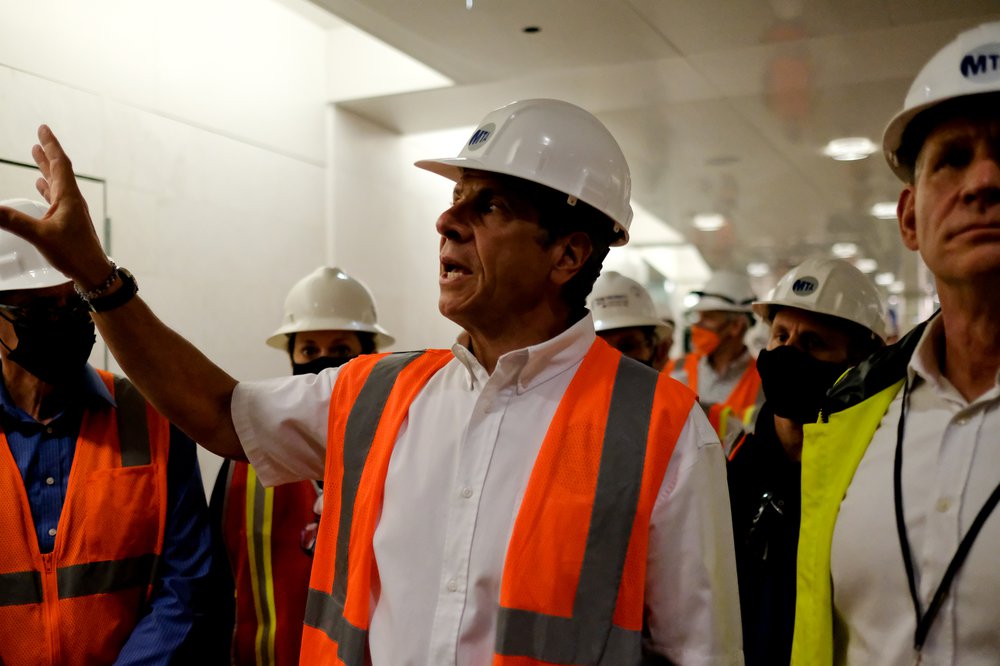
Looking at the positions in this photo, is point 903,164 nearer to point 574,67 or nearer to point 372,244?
point 574,67

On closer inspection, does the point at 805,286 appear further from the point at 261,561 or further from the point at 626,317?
the point at 261,561

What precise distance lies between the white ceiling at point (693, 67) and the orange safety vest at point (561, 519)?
2864mm

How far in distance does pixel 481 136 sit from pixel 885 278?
1683 centimetres

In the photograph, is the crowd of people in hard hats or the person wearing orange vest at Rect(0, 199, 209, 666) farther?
the person wearing orange vest at Rect(0, 199, 209, 666)

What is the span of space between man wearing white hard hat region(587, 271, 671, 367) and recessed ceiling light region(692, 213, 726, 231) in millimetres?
6549

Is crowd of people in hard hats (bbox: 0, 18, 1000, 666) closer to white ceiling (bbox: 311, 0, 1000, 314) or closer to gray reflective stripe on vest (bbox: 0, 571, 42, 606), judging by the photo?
gray reflective stripe on vest (bbox: 0, 571, 42, 606)

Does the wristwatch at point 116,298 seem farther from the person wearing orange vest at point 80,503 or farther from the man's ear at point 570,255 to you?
the man's ear at point 570,255

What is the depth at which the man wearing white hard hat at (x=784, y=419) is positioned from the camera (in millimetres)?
2426

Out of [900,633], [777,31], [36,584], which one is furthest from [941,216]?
[777,31]

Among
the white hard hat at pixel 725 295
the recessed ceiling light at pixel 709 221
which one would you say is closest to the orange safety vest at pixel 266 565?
the white hard hat at pixel 725 295

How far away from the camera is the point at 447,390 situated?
195cm

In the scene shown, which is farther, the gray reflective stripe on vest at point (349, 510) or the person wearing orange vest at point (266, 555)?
the person wearing orange vest at point (266, 555)

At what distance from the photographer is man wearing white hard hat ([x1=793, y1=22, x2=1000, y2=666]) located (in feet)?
5.11

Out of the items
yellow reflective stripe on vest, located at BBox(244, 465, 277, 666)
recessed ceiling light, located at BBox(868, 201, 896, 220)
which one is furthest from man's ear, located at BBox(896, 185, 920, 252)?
recessed ceiling light, located at BBox(868, 201, 896, 220)
